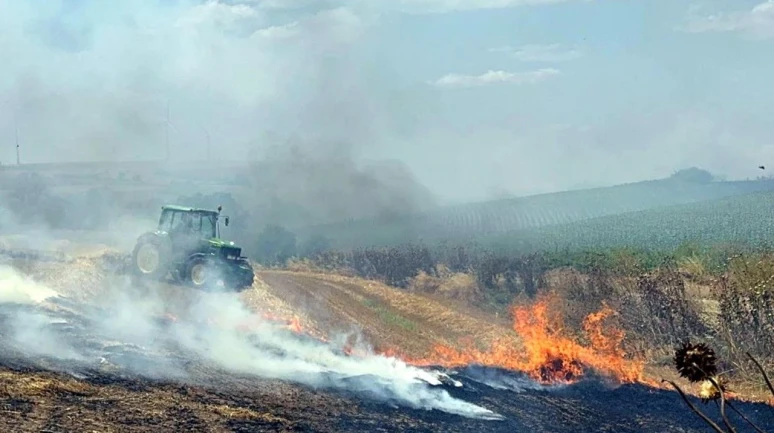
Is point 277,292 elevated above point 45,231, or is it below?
below

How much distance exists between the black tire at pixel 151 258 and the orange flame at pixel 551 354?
7834 millimetres

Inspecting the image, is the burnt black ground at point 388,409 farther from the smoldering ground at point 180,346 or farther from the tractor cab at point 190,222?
the tractor cab at point 190,222

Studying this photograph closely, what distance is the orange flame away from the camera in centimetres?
1684

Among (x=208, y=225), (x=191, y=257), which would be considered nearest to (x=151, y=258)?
(x=191, y=257)

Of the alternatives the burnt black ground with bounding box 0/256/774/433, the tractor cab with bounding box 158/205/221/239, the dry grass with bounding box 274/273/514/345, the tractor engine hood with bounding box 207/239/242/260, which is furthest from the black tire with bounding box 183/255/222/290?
the dry grass with bounding box 274/273/514/345

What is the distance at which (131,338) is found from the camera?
15.6 meters

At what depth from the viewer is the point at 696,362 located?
2.56m

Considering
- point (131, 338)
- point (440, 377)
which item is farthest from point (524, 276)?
point (131, 338)

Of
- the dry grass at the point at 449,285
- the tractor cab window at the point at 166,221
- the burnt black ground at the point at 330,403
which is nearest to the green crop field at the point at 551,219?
the dry grass at the point at 449,285

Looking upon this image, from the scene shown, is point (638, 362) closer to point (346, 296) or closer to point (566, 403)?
point (566, 403)

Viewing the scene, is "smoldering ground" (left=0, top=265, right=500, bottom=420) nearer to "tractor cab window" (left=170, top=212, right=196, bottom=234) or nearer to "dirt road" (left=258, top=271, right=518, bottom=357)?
"tractor cab window" (left=170, top=212, right=196, bottom=234)

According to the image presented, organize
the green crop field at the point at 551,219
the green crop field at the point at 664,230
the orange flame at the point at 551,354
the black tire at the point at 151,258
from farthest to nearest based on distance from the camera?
the green crop field at the point at 551,219
the green crop field at the point at 664,230
the black tire at the point at 151,258
the orange flame at the point at 551,354

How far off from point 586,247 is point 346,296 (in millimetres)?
15322

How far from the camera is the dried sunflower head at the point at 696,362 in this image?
2525 mm
